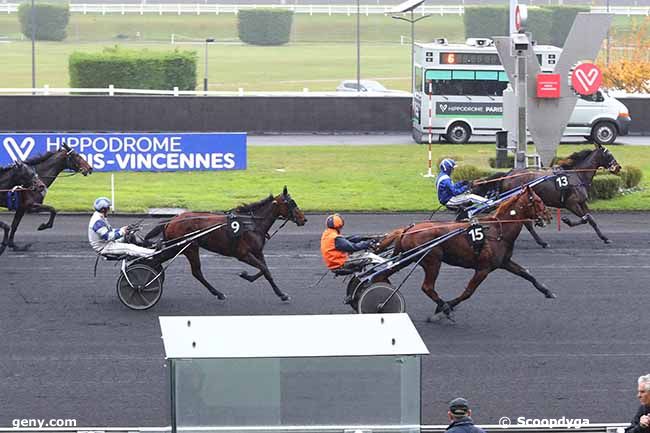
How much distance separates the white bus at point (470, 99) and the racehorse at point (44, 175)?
13565mm

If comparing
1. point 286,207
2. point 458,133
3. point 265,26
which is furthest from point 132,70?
point 286,207

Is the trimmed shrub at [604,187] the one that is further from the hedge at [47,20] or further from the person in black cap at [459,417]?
the hedge at [47,20]

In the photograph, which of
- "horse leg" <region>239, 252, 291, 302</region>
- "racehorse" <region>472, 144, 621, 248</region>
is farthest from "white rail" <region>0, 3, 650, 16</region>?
"horse leg" <region>239, 252, 291, 302</region>

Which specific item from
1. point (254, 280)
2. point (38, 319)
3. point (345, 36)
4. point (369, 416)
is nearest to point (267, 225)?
point (254, 280)

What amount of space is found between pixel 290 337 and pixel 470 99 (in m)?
24.0

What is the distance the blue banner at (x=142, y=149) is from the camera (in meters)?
23.3

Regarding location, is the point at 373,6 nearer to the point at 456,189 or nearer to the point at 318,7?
the point at 318,7

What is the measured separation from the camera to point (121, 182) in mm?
23969

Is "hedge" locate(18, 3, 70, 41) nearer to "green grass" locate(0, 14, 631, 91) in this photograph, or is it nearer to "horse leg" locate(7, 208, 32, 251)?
"green grass" locate(0, 14, 631, 91)

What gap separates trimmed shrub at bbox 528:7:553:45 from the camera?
183 feet

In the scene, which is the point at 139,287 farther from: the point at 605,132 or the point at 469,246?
the point at 605,132

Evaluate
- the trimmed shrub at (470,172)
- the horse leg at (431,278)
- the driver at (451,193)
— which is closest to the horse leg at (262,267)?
the horse leg at (431,278)

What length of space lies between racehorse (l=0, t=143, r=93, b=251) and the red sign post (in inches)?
317

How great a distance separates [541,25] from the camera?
5609cm
